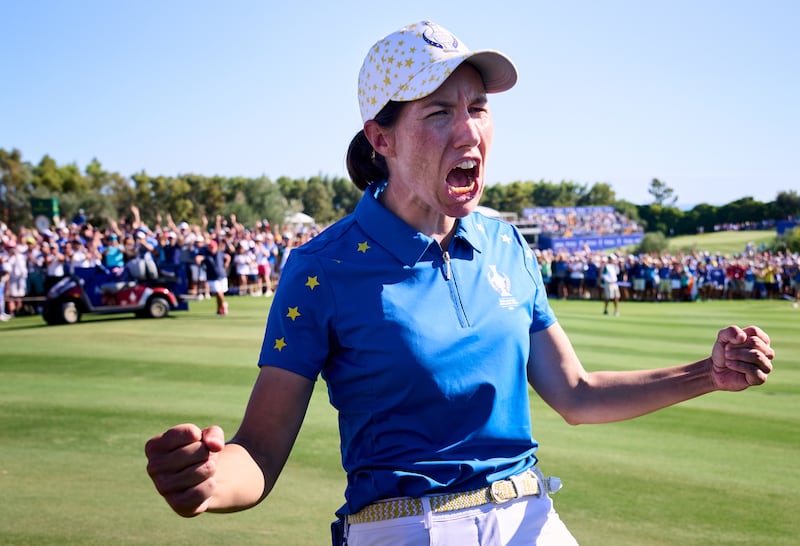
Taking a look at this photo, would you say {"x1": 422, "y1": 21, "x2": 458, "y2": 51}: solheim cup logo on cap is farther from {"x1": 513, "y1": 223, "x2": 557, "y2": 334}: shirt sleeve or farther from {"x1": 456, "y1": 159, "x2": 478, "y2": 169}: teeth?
{"x1": 513, "y1": 223, "x2": 557, "y2": 334}: shirt sleeve

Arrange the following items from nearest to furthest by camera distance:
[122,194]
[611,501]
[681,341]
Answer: [611,501], [681,341], [122,194]

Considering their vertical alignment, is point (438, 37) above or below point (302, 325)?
→ above

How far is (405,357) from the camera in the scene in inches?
92.0

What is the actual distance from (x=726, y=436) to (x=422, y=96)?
7.41m

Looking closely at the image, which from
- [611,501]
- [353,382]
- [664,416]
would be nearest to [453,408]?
[353,382]

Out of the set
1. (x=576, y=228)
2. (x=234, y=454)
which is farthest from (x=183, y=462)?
(x=576, y=228)

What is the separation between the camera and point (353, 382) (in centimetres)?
242

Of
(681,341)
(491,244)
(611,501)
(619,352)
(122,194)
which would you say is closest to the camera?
(491,244)

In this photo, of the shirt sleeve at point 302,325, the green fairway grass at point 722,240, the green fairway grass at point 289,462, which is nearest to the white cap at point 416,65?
the shirt sleeve at point 302,325

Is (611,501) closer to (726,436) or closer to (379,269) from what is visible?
(726,436)

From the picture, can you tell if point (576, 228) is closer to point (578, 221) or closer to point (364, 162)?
point (578, 221)

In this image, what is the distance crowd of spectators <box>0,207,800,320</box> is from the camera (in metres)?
24.2

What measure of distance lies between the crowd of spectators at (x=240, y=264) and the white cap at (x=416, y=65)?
1983cm

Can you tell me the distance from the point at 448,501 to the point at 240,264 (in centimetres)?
2959
